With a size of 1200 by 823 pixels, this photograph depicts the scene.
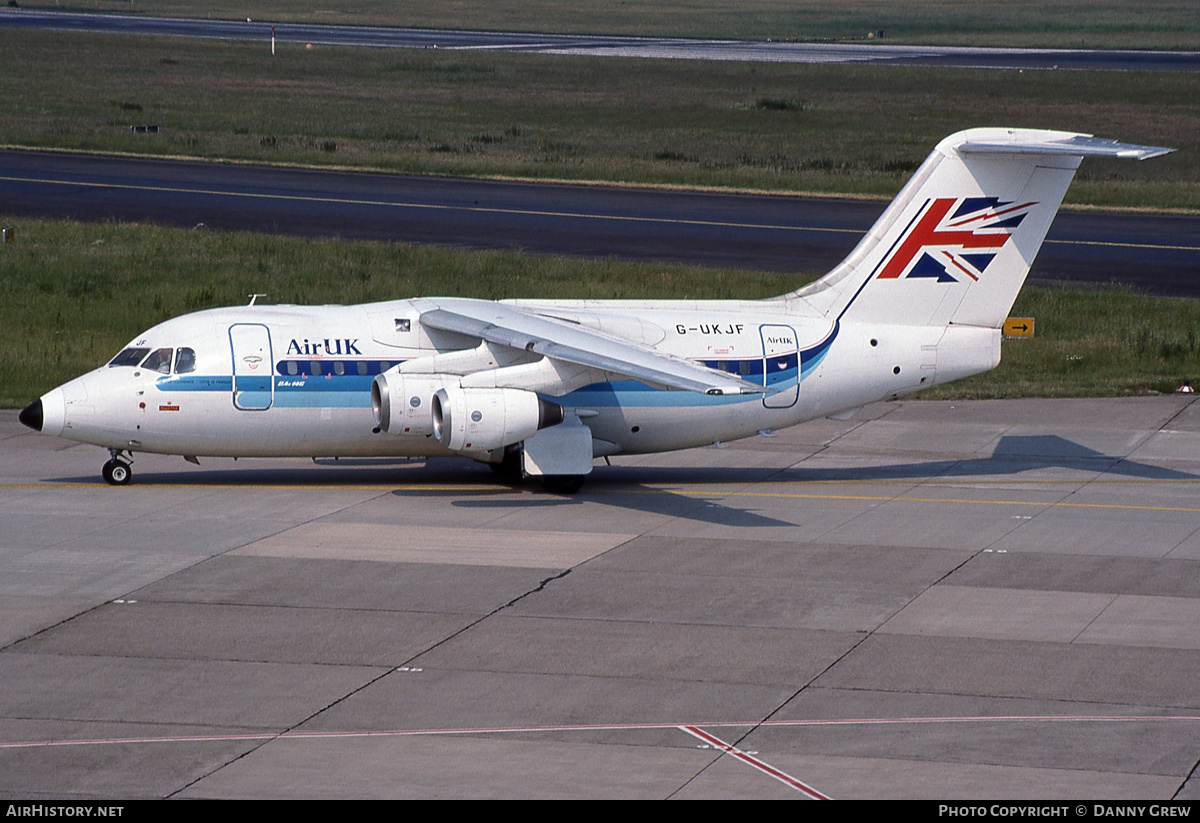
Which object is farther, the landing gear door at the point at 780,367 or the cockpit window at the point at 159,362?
the landing gear door at the point at 780,367

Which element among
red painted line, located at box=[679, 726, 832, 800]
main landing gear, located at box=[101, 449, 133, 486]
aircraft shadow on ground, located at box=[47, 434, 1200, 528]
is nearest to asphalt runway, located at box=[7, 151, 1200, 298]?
aircraft shadow on ground, located at box=[47, 434, 1200, 528]

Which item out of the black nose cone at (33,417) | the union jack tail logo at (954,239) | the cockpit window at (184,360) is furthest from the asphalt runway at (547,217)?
the black nose cone at (33,417)

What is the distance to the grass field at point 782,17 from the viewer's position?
486 ft

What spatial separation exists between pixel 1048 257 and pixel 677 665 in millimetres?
35855

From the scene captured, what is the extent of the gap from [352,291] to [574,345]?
19.0 meters

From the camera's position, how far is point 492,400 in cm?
2481

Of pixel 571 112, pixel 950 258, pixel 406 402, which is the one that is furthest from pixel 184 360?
pixel 571 112

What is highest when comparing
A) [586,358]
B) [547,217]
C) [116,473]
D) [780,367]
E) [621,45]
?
[621,45]

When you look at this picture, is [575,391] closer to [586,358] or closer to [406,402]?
[586,358]

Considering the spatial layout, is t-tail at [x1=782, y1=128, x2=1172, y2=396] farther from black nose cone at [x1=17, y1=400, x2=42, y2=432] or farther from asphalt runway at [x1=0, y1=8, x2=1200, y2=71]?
asphalt runway at [x1=0, y1=8, x2=1200, y2=71]

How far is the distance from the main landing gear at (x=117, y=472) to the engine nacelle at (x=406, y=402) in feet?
15.2

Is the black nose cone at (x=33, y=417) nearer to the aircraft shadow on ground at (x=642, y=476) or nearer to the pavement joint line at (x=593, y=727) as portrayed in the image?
the aircraft shadow on ground at (x=642, y=476)

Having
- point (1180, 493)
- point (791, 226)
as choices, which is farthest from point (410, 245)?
point (1180, 493)

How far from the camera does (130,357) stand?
26.0 metres
